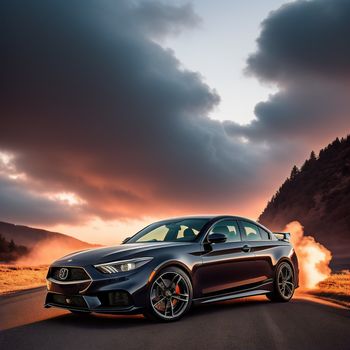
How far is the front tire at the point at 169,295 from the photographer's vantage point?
768 cm

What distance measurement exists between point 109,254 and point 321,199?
94999 millimetres

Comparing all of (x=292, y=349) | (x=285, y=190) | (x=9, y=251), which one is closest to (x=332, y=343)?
(x=292, y=349)

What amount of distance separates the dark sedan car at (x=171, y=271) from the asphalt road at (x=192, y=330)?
0.29 m

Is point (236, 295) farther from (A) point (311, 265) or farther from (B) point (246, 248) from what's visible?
(A) point (311, 265)

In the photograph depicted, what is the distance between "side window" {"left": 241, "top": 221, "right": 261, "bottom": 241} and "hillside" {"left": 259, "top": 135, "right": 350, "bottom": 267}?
6873 centimetres

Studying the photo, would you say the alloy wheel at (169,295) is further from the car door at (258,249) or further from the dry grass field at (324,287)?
the dry grass field at (324,287)

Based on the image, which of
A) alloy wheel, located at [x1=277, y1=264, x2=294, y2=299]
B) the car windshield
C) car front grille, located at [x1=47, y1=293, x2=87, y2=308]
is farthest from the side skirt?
car front grille, located at [x1=47, y1=293, x2=87, y2=308]

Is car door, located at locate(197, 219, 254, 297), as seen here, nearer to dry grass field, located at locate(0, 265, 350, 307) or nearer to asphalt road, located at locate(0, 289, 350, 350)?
asphalt road, located at locate(0, 289, 350, 350)

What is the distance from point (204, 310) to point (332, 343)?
2987 millimetres

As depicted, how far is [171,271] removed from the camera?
26.2 ft

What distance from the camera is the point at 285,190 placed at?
121m

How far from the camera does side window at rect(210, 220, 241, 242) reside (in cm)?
942

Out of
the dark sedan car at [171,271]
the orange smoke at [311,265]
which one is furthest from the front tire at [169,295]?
the orange smoke at [311,265]

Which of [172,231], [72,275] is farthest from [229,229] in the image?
[72,275]
